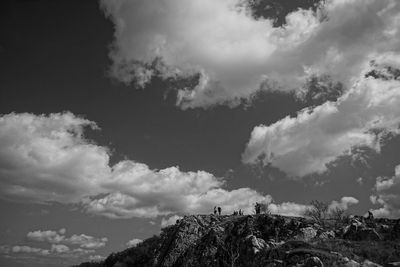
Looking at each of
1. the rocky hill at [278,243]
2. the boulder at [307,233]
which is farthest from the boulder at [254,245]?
the boulder at [307,233]

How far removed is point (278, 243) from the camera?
69812 millimetres

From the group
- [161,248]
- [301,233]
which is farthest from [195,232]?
[301,233]

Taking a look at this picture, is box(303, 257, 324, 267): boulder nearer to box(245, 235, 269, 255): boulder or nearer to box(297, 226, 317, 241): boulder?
box(245, 235, 269, 255): boulder

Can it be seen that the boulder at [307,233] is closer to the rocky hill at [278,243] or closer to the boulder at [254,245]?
the rocky hill at [278,243]

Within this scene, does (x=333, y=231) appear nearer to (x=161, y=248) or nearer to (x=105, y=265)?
(x=161, y=248)

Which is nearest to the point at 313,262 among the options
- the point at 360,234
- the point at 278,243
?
the point at 278,243

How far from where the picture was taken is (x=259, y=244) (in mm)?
73312

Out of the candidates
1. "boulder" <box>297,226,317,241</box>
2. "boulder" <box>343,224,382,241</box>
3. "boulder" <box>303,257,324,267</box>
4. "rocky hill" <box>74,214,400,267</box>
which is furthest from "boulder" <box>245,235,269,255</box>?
"boulder" <box>303,257,324,267</box>

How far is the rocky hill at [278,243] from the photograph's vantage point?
→ 51.8m

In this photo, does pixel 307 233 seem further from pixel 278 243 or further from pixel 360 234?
pixel 278 243

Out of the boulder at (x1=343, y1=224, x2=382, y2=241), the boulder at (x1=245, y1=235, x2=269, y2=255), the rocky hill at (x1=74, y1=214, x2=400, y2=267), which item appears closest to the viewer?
the rocky hill at (x1=74, y1=214, x2=400, y2=267)

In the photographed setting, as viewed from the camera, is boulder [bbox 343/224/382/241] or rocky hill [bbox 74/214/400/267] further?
boulder [bbox 343/224/382/241]

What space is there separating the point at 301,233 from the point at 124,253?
285 feet

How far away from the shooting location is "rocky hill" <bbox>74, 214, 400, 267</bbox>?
51.8 m
